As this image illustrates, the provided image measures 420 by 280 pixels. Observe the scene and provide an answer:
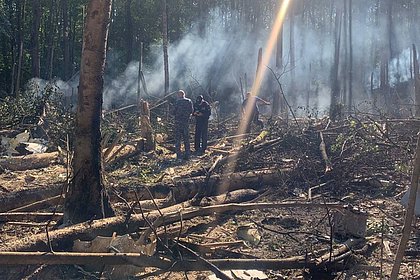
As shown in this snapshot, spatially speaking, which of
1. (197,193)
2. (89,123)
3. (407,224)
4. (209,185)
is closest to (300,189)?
(209,185)

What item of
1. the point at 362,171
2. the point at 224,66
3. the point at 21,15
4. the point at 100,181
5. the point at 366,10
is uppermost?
the point at 366,10

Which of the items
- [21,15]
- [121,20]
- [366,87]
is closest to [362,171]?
[21,15]

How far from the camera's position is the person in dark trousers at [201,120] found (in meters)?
11.5

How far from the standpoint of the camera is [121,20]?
3341cm

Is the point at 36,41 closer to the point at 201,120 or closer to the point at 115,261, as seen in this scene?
the point at 201,120

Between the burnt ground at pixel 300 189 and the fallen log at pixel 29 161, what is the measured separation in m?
0.22

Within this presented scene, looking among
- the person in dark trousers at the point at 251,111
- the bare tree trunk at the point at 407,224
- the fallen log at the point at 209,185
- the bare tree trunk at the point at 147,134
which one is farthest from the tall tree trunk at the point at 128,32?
the bare tree trunk at the point at 407,224

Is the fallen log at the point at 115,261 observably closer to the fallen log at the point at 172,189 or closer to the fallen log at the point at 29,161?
the fallen log at the point at 172,189

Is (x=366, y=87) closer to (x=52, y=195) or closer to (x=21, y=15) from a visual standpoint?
(x=21, y=15)

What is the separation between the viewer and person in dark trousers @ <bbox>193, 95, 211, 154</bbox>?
1148 cm

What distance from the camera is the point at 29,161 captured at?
942 cm

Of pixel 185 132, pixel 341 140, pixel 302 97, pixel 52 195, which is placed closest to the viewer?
pixel 52 195

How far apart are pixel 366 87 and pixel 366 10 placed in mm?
7405

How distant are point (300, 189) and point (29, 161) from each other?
5540 mm
